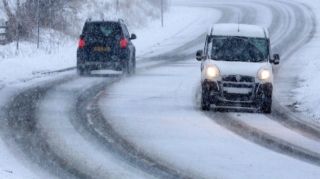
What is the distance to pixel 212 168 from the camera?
10664mm

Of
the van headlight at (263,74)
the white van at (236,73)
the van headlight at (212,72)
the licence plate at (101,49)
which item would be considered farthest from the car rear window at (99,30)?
the van headlight at (263,74)

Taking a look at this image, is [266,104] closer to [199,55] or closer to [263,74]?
[263,74]

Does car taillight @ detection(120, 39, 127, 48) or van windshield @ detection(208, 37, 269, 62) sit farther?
car taillight @ detection(120, 39, 127, 48)

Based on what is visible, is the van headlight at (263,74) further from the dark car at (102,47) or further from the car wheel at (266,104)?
the dark car at (102,47)

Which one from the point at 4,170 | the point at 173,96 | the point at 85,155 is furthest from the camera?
the point at 173,96

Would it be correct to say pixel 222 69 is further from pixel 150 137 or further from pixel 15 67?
pixel 15 67

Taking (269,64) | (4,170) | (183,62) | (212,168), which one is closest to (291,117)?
(269,64)

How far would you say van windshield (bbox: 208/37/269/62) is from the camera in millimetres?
18172

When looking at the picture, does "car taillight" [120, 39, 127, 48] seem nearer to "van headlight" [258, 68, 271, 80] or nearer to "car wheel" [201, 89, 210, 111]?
"car wheel" [201, 89, 210, 111]

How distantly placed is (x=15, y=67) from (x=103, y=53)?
9.46 feet

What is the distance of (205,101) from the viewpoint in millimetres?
17359

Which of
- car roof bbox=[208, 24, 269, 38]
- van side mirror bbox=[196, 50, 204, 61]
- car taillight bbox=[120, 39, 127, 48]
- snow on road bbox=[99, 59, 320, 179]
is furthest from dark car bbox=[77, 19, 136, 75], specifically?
van side mirror bbox=[196, 50, 204, 61]

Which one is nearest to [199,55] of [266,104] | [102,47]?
[266,104]

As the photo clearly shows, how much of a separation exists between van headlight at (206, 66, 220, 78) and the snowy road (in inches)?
32.1
